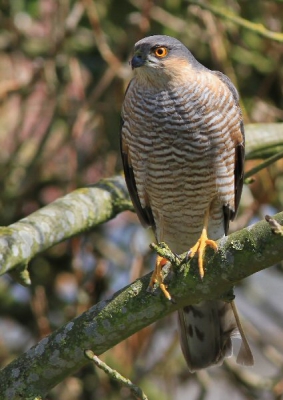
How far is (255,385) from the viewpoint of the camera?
4.68 metres

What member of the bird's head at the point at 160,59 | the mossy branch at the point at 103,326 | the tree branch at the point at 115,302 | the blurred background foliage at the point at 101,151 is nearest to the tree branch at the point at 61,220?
the tree branch at the point at 115,302

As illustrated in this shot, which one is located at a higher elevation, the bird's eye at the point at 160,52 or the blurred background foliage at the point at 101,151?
the bird's eye at the point at 160,52

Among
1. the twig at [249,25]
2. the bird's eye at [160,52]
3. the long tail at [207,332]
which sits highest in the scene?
the twig at [249,25]

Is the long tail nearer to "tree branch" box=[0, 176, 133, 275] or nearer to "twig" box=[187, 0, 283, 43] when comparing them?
"tree branch" box=[0, 176, 133, 275]

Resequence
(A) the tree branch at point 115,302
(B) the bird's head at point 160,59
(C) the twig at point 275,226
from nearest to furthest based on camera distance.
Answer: (C) the twig at point 275,226 → (A) the tree branch at point 115,302 → (B) the bird's head at point 160,59

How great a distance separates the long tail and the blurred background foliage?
68 cm

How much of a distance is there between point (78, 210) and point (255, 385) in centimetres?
184


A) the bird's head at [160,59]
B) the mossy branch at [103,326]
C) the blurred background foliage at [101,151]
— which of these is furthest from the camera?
the blurred background foliage at [101,151]

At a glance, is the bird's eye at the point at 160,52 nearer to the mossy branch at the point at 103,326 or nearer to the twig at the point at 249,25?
the twig at the point at 249,25

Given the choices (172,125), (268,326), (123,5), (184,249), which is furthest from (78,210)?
(268,326)

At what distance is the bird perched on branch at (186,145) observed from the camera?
11.8 feet

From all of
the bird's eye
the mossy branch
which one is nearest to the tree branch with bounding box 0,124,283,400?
the mossy branch

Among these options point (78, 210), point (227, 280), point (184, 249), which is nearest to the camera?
point (227, 280)

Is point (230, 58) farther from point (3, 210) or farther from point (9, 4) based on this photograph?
point (3, 210)
